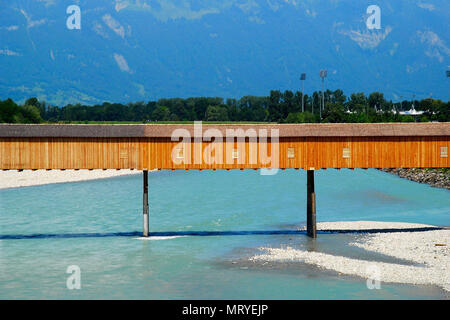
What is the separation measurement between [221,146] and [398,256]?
10.1 metres

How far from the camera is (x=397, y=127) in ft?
105

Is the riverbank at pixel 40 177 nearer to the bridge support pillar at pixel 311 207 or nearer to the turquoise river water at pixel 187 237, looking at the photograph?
the turquoise river water at pixel 187 237

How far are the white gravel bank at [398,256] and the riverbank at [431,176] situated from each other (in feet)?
93.3

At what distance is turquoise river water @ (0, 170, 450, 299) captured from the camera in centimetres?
2427

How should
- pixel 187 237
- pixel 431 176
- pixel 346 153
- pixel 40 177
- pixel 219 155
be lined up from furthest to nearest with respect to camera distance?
1. pixel 431 176
2. pixel 40 177
3. pixel 187 237
4. pixel 346 153
5. pixel 219 155

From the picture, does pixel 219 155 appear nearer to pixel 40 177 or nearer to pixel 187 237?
pixel 187 237

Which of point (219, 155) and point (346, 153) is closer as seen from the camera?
point (219, 155)

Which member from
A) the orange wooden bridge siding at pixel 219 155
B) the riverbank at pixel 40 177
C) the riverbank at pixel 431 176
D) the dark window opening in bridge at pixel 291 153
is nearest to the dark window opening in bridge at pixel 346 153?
the orange wooden bridge siding at pixel 219 155

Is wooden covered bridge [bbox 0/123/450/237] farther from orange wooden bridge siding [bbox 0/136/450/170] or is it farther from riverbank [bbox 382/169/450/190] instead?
riverbank [bbox 382/169/450/190]

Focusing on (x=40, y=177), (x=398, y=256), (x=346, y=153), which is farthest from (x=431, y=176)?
(x=40, y=177)

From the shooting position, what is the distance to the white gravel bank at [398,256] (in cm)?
2538

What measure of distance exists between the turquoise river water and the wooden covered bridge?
429 cm

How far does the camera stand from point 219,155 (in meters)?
31.9
